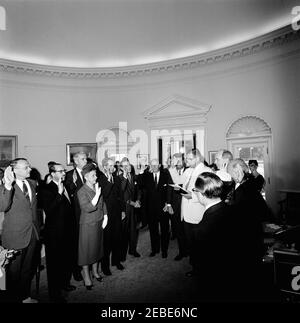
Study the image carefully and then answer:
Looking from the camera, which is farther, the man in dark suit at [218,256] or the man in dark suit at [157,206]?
the man in dark suit at [157,206]

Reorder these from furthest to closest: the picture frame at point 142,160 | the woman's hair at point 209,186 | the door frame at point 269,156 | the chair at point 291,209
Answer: the picture frame at point 142,160
the door frame at point 269,156
the chair at point 291,209
the woman's hair at point 209,186

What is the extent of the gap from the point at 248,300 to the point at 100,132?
9209 mm

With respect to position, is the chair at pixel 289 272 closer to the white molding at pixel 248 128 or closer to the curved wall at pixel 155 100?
the curved wall at pixel 155 100

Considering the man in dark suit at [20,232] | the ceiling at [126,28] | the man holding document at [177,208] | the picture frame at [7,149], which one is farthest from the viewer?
the picture frame at [7,149]

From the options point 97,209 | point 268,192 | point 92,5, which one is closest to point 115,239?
point 97,209

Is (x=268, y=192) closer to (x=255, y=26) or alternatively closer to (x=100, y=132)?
(x=255, y=26)

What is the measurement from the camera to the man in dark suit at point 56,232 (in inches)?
122

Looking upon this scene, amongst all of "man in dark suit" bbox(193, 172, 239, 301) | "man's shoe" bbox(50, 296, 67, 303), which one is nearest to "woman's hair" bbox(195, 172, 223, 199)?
"man in dark suit" bbox(193, 172, 239, 301)

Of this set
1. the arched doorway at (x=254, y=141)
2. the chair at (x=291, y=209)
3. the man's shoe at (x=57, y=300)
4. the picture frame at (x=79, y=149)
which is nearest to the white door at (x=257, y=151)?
the arched doorway at (x=254, y=141)

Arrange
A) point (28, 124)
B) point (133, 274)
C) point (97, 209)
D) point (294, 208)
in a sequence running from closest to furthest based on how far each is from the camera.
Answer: point (97, 209), point (133, 274), point (294, 208), point (28, 124)

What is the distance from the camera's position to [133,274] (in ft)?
13.5

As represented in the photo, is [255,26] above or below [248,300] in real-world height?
above

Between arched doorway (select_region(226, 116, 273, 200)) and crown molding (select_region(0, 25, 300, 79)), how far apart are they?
2304 millimetres

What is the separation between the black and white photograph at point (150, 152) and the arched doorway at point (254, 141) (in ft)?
0.12
